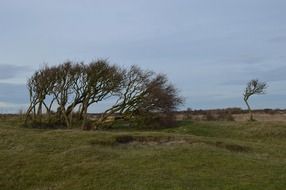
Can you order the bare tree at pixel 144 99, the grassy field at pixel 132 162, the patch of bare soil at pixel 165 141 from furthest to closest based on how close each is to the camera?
the bare tree at pixel 144 99
the patch of bare soil at pixel 165 141
the grassy field at pixel 132 162

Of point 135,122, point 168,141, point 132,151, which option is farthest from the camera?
point 135,122

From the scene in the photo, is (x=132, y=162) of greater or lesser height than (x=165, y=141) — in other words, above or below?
below

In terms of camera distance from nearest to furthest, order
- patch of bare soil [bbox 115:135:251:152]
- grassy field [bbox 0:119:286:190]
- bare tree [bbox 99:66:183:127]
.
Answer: grassy field [bbox 0:119:286:190], patch of bare soil [bbox 115:135:251:152], bare tree [bbox 99:66:183:127]

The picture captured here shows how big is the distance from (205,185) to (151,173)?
227 cm

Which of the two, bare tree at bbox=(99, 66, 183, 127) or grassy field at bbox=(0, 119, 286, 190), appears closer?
grassy field at bbox=(0, 119, 286, 190)

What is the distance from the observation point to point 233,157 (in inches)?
821

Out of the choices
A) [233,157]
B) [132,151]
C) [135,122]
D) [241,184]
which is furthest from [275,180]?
[135,122]

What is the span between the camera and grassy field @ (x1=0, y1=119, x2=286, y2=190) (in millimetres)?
16625

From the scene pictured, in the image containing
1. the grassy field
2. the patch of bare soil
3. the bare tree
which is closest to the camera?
the grassy field

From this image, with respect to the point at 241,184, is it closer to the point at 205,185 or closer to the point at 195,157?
the point at 205,185

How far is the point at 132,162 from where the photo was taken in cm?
1948

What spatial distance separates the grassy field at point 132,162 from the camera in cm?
1662

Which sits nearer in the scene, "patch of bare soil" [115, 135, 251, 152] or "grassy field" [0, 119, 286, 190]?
"grassy field" [0, 119, 286, 190]

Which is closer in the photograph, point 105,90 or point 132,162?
point 132,162
